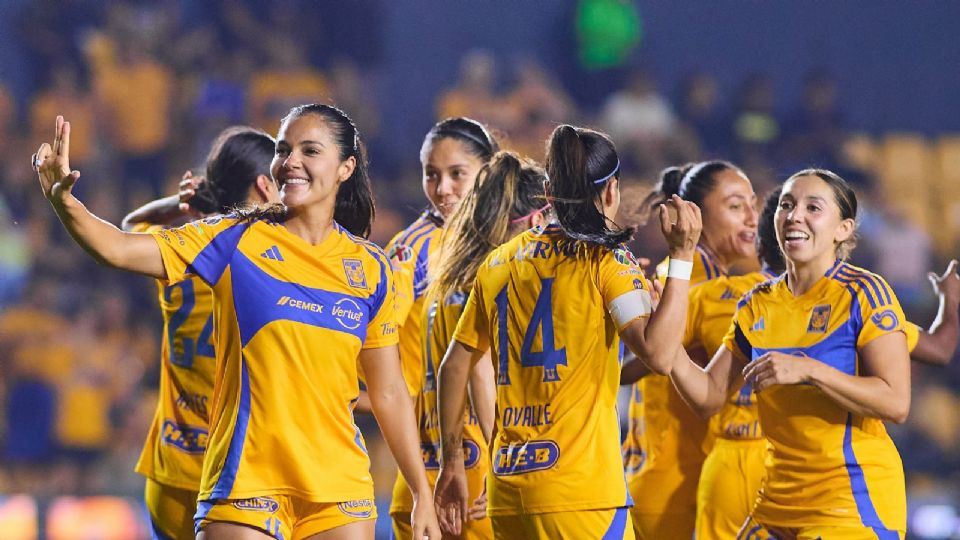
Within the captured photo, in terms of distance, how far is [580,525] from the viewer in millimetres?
3949

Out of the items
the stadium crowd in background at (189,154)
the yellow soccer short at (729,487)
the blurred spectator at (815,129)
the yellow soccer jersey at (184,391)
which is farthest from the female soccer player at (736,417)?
the blurred spectator at (815,129)

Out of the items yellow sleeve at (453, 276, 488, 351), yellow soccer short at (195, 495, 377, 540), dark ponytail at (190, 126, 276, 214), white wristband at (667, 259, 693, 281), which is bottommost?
yellow soccer short at (195, 495, 377, 540)

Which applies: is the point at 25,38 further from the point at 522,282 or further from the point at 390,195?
the point at 522,282

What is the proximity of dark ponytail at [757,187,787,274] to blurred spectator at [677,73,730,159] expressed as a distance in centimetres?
720

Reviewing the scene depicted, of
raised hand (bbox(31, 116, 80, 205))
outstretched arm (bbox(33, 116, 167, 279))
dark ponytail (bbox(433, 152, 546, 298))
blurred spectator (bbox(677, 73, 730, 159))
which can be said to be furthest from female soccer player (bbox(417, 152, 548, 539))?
blurred spectator (bbox(677, 73, 730, 159))

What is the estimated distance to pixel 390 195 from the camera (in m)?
11.8

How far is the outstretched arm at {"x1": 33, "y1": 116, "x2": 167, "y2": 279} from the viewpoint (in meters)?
3.54

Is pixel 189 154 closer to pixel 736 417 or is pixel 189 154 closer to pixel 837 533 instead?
pixel 736 417

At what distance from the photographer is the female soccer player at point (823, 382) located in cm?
416

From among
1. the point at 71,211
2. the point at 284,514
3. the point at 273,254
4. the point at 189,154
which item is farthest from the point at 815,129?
the point at 71,211

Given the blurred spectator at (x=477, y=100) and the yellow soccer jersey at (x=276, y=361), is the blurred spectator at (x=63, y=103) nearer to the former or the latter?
the blurred spectator at (x=477, y=100)

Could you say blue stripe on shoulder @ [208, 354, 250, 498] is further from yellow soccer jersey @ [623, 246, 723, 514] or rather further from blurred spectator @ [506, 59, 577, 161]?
blurred spectator @ [506, 59, 577, 161]

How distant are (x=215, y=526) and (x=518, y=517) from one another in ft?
3.09

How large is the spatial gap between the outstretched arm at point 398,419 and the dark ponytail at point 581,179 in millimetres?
744
